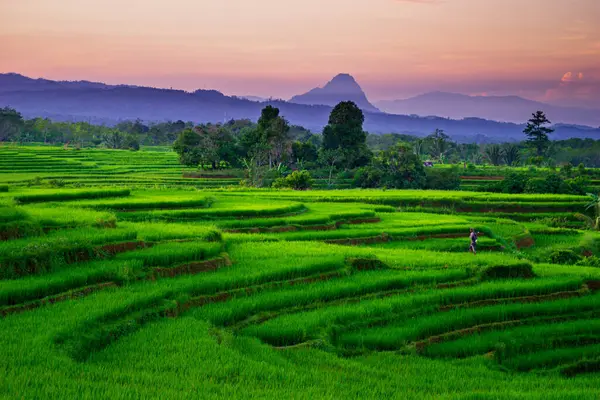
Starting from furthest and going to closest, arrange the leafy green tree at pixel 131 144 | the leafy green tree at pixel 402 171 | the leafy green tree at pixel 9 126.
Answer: the leafy green tree at pixel 131 144, the leafy green tree at pixel 9 126, the leafy green tree at pixel 402 171

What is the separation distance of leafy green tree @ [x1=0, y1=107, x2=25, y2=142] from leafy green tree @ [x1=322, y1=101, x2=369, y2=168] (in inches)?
1802

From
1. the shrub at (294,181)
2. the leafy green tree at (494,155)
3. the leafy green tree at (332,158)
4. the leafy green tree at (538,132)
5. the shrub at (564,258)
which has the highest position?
the leafy green tree at (538,132)

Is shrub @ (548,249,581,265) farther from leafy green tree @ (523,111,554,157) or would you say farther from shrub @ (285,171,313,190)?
leafy green tree @ (523,111,554,157)

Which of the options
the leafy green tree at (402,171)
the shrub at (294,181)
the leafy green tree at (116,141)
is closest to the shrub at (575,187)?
the leafy green tree at (402,171)

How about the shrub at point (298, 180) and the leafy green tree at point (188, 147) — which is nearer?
the shrub at point (298, 180)

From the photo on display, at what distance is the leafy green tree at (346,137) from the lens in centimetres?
4978

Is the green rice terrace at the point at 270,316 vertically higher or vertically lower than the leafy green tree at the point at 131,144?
lower

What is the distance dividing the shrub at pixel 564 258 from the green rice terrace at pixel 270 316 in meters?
0.04

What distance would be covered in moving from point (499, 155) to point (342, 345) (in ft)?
227

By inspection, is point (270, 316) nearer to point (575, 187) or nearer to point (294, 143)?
point (575, 187)

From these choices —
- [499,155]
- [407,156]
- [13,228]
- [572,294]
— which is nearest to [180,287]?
[13,228]

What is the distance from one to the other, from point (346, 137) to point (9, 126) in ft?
157

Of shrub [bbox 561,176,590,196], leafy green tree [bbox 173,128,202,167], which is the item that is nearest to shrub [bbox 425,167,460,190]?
shrub [bbox 561,176,590,196]

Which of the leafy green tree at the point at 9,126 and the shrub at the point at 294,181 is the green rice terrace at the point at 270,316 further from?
the leafy green tree at the point at 9,126
